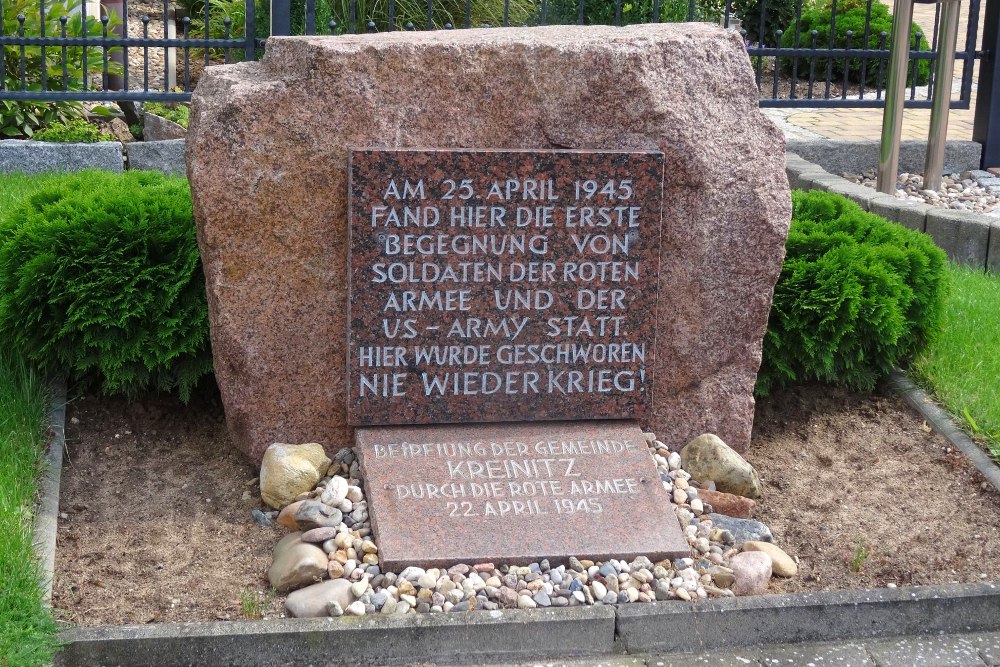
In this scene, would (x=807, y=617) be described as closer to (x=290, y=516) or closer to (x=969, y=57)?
(x=290, y=516)

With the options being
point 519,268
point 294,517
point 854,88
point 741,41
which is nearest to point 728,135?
point 741,41

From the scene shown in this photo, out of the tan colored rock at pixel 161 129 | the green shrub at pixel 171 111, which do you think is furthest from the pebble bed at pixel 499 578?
the green shrub at pixel 171 111

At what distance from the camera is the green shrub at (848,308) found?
4.59 metres

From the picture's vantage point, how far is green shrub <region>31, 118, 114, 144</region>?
7414mm

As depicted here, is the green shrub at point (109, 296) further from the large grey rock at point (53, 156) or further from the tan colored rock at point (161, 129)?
the tan colored rock at point (161, 129)

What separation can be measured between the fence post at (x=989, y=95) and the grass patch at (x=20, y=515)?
21.8ft

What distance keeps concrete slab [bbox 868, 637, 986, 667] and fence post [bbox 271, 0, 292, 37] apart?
552 centimetres

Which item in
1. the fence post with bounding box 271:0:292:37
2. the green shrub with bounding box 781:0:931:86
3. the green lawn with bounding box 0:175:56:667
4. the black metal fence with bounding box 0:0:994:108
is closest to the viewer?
the green lawn with bounding box 0:175:56:667

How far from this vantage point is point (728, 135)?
411 cm

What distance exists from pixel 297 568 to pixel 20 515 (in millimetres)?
865

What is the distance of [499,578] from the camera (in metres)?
3.50

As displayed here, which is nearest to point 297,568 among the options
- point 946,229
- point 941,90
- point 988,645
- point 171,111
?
point 988,645

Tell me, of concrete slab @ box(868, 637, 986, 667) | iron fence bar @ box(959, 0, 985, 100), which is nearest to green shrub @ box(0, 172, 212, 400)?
concrete slab @ box(868, 637, 986, 667)

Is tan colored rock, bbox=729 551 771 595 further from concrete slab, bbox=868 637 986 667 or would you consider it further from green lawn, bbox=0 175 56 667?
green lawn, bbox=0 175 56 667
